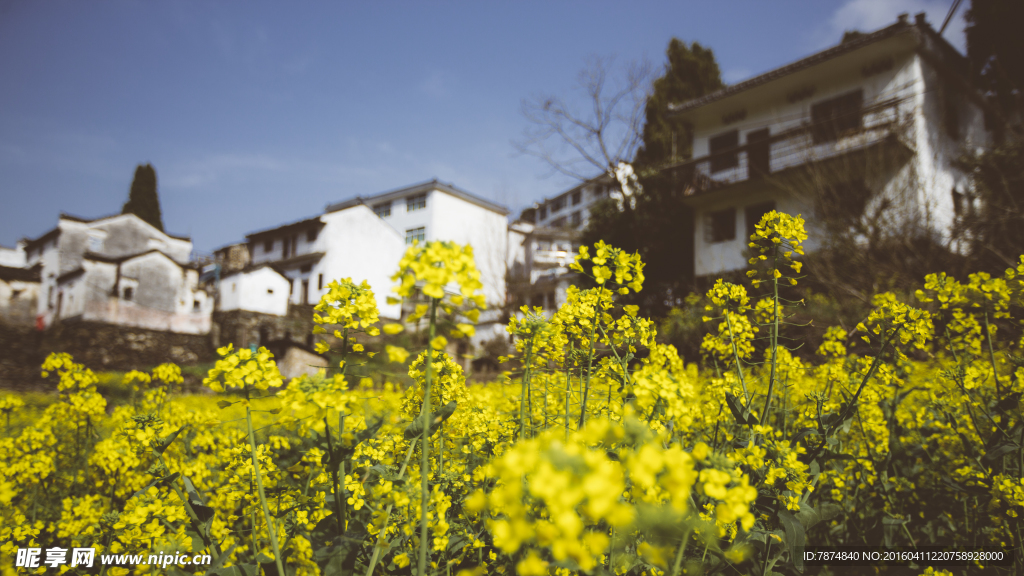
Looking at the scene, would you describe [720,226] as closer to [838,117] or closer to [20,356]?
[838,117]

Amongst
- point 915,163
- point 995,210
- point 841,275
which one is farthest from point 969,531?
point 915,163

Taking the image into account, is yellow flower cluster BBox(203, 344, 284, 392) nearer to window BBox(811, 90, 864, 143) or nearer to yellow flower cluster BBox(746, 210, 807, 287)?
yellow flower cluster BBox(746, 210, 807, 287)

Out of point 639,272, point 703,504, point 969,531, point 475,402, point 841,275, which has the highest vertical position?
point 841,275

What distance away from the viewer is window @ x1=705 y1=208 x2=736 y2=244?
15680mm

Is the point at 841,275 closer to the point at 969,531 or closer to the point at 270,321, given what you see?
the point at 969,531

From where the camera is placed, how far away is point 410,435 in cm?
183

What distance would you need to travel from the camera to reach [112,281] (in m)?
24.8

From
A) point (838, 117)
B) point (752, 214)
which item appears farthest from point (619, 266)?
point (838, 117)

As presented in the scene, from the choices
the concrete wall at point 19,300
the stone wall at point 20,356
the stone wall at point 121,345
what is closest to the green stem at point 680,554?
the stone wall at point 20,356

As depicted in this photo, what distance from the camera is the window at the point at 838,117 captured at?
1350 cm

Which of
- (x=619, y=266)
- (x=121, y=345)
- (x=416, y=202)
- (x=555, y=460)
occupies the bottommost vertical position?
(x=121, y=345)

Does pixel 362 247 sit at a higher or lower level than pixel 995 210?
higher

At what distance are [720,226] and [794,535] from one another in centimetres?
1572

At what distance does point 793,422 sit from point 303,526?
2.80 meters
